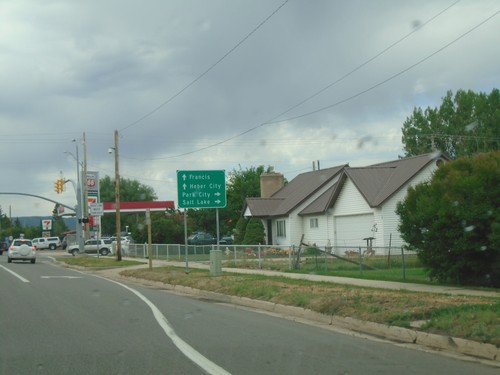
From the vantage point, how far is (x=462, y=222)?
1708 cm

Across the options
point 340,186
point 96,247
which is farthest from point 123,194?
point 340,186

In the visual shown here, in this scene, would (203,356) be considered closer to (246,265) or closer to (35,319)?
(35,319)

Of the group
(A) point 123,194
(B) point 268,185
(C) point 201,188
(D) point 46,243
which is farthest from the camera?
(A) point 123,194

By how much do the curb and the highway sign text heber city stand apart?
8.22 m

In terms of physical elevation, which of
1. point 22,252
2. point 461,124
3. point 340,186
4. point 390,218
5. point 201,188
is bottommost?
point 22,252

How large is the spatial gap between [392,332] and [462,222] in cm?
677

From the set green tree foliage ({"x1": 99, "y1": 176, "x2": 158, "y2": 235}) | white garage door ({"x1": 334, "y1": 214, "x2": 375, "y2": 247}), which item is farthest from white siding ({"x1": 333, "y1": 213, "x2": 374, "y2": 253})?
green tree foliage ({"x1": 99, "y1": 176, "x2": 158, "y2": 235})

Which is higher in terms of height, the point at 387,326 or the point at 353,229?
the point at 353,229

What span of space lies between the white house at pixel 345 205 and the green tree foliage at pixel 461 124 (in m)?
16.5

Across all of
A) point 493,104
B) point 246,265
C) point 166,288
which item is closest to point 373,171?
point 246,265

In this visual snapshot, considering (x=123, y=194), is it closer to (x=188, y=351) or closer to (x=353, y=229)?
(x=353, y=229)

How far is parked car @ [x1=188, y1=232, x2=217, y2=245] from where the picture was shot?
197 feet

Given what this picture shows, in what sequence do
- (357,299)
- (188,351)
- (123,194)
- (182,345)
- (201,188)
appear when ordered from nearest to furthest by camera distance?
1. (188,351)
2. (182,345)
3. (357,299)
4. (201,188)
5. (123,194)

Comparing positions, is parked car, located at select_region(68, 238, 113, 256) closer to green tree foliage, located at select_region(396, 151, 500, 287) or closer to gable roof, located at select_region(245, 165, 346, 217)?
gable roof, located at select_region(245, 165, 346, 217)
